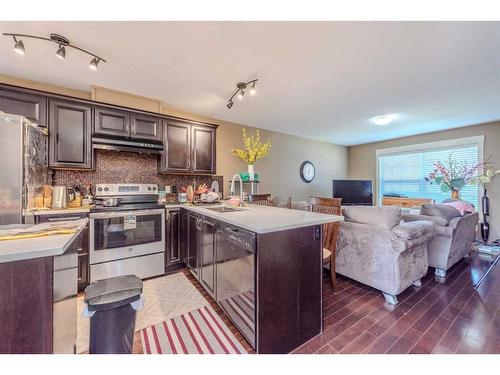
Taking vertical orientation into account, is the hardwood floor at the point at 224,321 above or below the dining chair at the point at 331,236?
below

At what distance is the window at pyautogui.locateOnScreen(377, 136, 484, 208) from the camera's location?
13.4 feet

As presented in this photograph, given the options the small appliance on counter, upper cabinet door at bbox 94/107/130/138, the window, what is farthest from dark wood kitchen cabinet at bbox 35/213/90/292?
the window

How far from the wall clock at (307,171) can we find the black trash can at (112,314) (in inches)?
181

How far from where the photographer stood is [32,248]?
887mm

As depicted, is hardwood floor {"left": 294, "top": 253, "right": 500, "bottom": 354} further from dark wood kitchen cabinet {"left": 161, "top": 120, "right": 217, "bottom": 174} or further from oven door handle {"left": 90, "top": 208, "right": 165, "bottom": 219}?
dark wood kitchen cabinet {"left": 161, "top": 120, "right": 217, "bottom": 174}

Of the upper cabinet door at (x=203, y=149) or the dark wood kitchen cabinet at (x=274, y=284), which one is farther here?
the upper cabinet door at (x=203, y=149)

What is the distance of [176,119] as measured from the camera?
302 cm

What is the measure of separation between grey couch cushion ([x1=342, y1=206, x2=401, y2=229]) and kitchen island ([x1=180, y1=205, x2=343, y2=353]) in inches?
33.5

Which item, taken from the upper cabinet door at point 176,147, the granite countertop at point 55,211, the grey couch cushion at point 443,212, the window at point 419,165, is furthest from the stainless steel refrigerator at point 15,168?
the window at point 419,165

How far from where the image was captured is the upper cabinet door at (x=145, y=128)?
2732mm

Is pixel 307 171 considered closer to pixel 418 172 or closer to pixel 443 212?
pixel 418 172

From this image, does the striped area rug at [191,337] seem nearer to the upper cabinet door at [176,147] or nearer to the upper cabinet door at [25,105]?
the upper cabinet door at [176,147]
